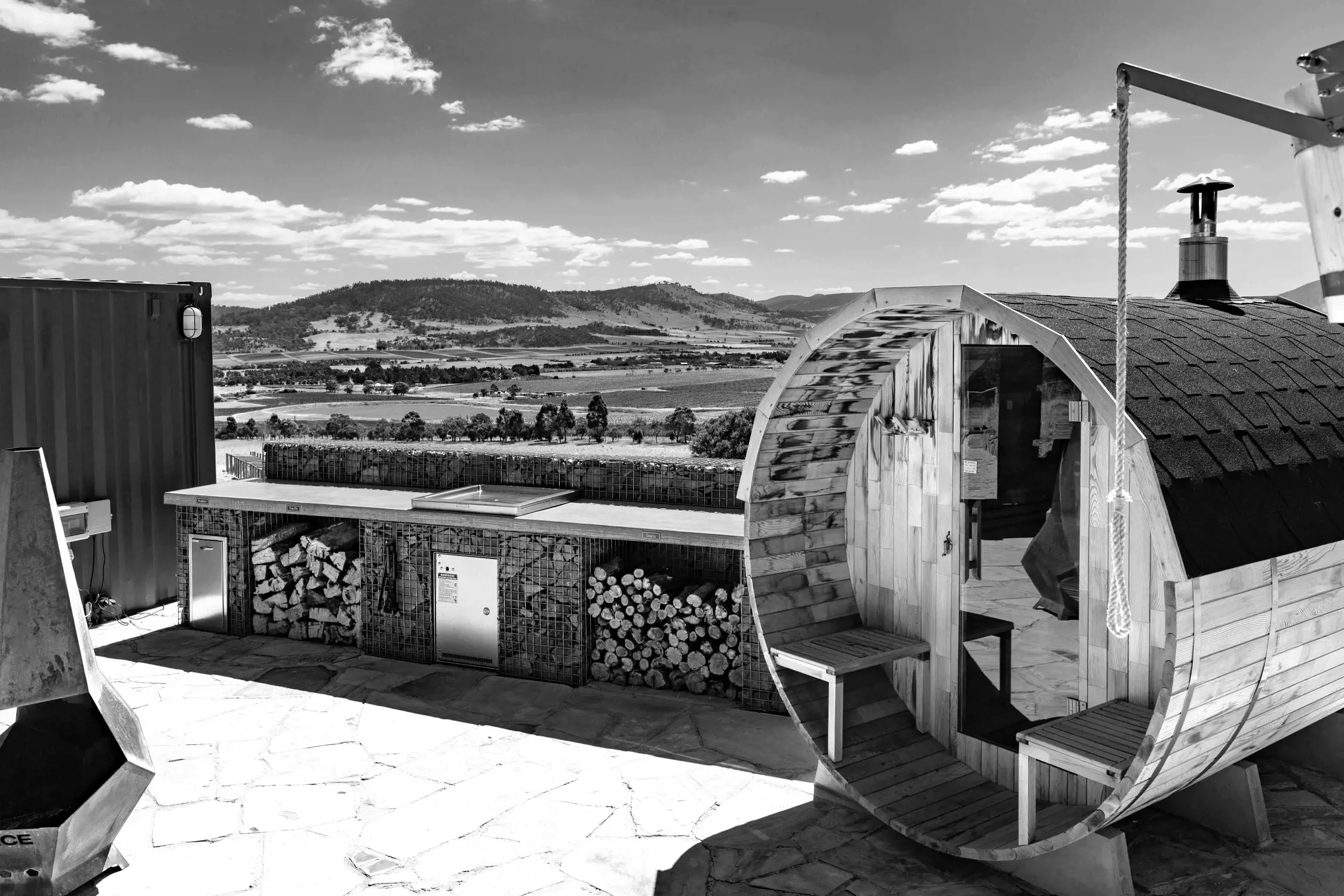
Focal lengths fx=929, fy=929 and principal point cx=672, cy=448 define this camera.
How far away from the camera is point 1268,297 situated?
260 inches

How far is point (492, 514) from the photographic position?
24.9 feet

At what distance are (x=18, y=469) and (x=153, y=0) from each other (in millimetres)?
52299

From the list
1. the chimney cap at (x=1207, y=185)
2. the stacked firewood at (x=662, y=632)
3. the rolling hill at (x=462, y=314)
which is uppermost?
the rolling hill at (x=462, y=314)

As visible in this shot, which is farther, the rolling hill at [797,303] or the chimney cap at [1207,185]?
the rolling hill at [797,303]

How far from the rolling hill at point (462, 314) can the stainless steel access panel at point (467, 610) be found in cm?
3612

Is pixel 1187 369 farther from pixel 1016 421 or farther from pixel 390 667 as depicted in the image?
pixel 390 667

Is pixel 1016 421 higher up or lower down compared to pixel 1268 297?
lower down

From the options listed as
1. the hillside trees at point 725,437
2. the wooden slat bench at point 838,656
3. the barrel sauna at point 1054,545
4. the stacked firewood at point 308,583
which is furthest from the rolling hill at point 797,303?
the wooden slat bench at point 838,656

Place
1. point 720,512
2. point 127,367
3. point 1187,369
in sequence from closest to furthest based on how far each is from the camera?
point 1187,369
point 720,512
point 127,367

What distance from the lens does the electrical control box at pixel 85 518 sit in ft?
28.6

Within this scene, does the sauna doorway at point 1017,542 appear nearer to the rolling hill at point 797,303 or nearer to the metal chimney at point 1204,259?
the metal chimney at point 1204,259

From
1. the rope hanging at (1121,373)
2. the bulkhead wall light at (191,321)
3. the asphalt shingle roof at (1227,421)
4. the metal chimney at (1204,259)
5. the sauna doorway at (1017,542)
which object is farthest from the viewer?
the bulkhead wall light at (191,321)

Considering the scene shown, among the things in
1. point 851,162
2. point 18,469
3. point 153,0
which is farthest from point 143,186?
point 18,469

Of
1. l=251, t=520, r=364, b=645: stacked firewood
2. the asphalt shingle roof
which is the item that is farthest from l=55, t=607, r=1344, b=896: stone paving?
the asphalt shingle roof
